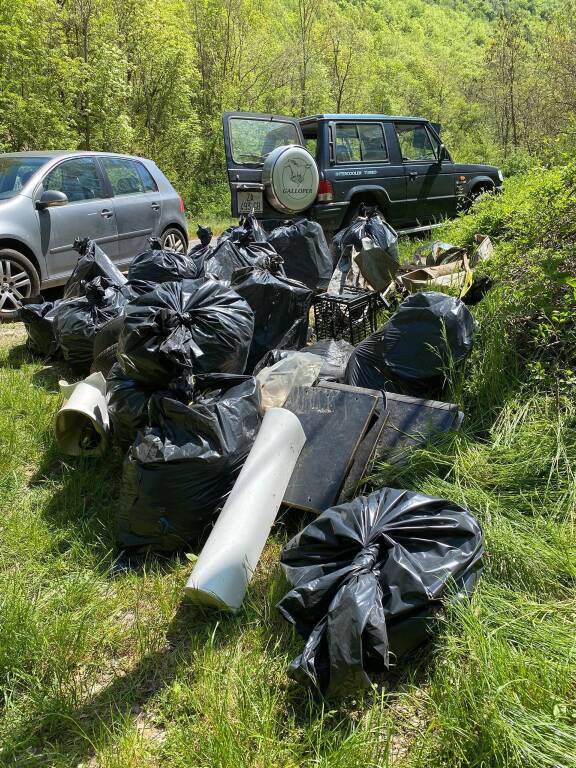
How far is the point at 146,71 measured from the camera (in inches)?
608

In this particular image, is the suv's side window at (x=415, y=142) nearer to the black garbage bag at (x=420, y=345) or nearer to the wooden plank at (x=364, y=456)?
the black garbage bag at (x=420, y=345)

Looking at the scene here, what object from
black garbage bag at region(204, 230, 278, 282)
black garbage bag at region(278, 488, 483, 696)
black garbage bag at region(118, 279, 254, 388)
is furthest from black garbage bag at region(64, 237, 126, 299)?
black garbage bag at region(278, 488, 483, 696)

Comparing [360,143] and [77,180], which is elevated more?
[360,143]

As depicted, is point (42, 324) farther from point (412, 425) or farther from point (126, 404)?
point (412, 425)

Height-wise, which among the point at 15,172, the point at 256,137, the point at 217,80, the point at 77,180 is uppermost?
the point at 217,80

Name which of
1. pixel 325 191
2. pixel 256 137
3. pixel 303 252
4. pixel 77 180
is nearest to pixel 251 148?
pixel 256 137

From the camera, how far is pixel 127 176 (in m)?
7.05

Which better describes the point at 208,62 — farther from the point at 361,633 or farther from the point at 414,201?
the point at 361,633

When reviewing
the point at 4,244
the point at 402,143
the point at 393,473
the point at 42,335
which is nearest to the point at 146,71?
the point at 402,143

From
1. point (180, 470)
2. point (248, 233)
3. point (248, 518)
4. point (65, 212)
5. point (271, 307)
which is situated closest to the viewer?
point (248, 518)

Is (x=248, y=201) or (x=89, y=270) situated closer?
(x=89, y=270)

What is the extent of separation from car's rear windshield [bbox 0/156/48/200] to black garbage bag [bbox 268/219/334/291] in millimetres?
2928

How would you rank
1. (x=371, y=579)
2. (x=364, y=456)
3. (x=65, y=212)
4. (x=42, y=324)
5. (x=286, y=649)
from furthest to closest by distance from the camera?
(x=65, y=212), (x=42, y=324), (x=364, y=456), (x=286, y=649), (x=371, y=579)

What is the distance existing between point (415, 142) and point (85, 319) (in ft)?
19.1
